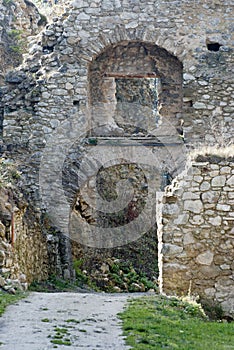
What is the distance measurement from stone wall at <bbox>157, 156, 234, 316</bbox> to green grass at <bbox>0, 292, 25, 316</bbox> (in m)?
2.01

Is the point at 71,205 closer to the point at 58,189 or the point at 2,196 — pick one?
the point at 58,189

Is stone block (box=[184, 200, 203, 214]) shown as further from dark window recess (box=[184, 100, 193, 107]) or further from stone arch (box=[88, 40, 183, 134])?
stone arch (box=[88, 40, 183, 134])

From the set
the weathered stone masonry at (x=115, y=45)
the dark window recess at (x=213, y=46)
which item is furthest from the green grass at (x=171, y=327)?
the dark window recess at (x=213, y=46)

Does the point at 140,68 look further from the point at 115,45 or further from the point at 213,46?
the point at 213,46

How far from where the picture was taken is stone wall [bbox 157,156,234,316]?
823cm

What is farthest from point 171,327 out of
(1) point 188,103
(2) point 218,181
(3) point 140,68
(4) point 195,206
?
(3) point 140,68

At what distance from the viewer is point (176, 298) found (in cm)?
785

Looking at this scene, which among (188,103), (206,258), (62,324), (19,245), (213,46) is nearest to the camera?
(62,324)

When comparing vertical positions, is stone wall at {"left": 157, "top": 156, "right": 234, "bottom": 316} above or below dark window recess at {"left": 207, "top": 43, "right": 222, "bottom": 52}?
below

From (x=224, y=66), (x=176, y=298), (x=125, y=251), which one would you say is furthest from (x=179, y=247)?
(x=125, y=251)

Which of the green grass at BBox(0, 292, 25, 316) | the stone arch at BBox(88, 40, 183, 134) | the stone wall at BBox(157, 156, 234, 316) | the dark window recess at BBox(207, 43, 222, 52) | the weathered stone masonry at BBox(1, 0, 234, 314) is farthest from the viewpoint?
the stone arch at BBox(88, 40, 183, 134)

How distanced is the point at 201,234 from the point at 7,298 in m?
2.77

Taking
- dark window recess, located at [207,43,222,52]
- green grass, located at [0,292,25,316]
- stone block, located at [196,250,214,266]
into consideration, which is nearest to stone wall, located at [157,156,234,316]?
stone block, located at [196,250,214,266]

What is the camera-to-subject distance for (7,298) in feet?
24.1
